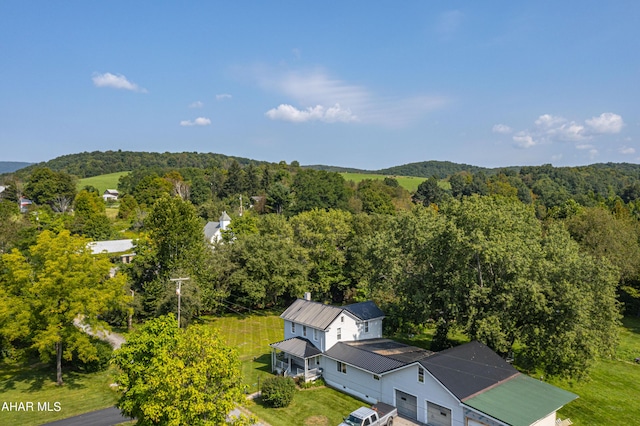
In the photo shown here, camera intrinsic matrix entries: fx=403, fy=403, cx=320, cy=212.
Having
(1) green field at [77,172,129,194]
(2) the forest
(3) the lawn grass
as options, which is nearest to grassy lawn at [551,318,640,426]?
(2) the forest

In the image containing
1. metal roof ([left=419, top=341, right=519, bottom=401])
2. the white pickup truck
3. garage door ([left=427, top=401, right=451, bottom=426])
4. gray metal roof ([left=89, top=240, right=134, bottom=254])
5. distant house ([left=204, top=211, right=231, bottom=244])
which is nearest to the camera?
metal roof ([left=419, top=341, right=519, bottom=401])

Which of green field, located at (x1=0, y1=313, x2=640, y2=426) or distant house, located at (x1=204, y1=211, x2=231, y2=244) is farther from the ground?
distant house, located at (x1=204, y1=211, x2=231, y2=244)

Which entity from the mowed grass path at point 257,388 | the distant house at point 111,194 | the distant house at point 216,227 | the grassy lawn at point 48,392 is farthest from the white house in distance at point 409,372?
the distant house at point 111,194

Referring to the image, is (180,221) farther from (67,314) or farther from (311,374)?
(311,374)

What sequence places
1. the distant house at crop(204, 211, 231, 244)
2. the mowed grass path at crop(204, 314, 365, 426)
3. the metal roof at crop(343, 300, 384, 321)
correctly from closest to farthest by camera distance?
1. the mowed grass path at crop(204, 314, 365, 426)
2. the metal roof at crop(343, 300, 384, 321)
3. the distant house at crop(204, 211, 231, 244)

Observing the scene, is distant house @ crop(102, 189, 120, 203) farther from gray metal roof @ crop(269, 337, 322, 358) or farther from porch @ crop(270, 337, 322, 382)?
gray metal roof @ crop(269, 337, 322, 358)

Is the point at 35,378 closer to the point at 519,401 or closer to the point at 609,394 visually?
the point at 519,401

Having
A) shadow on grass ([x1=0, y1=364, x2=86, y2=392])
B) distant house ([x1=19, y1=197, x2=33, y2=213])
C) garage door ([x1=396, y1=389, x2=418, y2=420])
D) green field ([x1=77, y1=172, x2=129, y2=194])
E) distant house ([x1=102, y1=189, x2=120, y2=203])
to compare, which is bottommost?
shadow on grass ([x1=0, y1=364, x2=86, y2=392])
